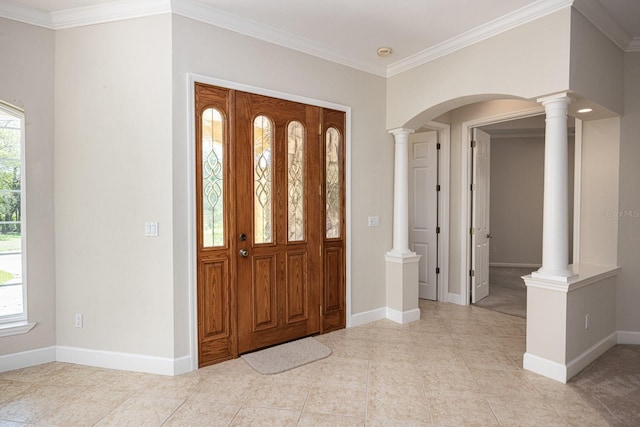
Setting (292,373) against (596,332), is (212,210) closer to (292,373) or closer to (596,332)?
(292,373)

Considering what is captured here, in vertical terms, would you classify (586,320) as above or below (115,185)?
below

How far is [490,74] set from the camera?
3.09 m

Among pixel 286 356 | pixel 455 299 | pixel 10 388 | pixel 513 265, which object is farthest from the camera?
pixel 513 265

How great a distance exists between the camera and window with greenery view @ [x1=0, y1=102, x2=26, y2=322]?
285 cm

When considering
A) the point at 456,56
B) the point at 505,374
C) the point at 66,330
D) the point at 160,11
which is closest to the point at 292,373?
the point at 505,374

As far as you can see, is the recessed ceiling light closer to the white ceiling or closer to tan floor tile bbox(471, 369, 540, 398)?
the white ceiling

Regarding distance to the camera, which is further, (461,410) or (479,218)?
(479,218)

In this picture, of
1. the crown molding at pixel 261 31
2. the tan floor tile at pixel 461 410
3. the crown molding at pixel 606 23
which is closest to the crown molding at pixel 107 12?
the crown molding at pixel 261 31

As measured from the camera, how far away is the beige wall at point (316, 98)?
9.01ft

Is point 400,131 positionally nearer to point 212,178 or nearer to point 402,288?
point 402,288

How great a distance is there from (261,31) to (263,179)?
4.24ft

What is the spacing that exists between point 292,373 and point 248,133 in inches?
79.7

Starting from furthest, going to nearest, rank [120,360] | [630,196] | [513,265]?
[513,265]
[630,196]
[120,360]

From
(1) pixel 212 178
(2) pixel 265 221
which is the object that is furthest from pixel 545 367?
(1) pixel 212 178
